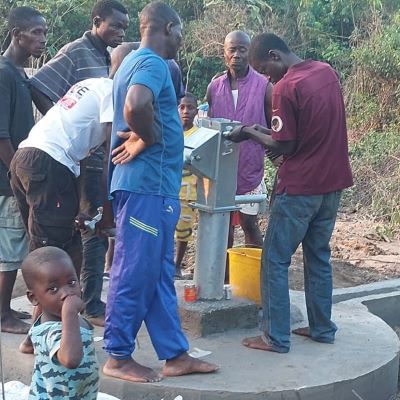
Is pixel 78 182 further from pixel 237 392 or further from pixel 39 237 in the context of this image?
pixel 237 392

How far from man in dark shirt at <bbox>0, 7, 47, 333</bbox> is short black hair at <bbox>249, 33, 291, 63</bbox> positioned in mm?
1240

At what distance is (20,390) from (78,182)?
1.20m

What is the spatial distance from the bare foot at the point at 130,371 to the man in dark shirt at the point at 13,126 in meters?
0.79

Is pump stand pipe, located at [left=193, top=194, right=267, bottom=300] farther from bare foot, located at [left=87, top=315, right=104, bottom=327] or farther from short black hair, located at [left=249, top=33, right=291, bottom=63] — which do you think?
short black hair, located at [left=249, top=33, right=291, bottom=63]

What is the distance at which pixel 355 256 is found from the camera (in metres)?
7.91

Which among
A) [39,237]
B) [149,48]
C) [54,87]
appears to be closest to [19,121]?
[54,87]

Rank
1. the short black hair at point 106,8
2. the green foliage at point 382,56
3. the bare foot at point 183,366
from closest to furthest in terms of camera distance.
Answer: the bare foot at point 183,366
the short black hair at point 106,8
the green foliage at point 382,56

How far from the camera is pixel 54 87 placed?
487 cm

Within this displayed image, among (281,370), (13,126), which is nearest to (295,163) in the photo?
(281,370)

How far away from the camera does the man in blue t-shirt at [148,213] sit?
3.83 meters

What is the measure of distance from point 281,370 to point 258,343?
1.07 feet

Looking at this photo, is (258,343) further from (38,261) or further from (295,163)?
(38,261)

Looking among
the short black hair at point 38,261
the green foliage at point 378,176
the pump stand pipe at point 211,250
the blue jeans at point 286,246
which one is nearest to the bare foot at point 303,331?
the blue jeans at point 286,246

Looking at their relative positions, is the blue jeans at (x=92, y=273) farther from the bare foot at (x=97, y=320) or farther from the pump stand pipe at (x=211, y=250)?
the pump stand pipe at (x=211, y=250)
